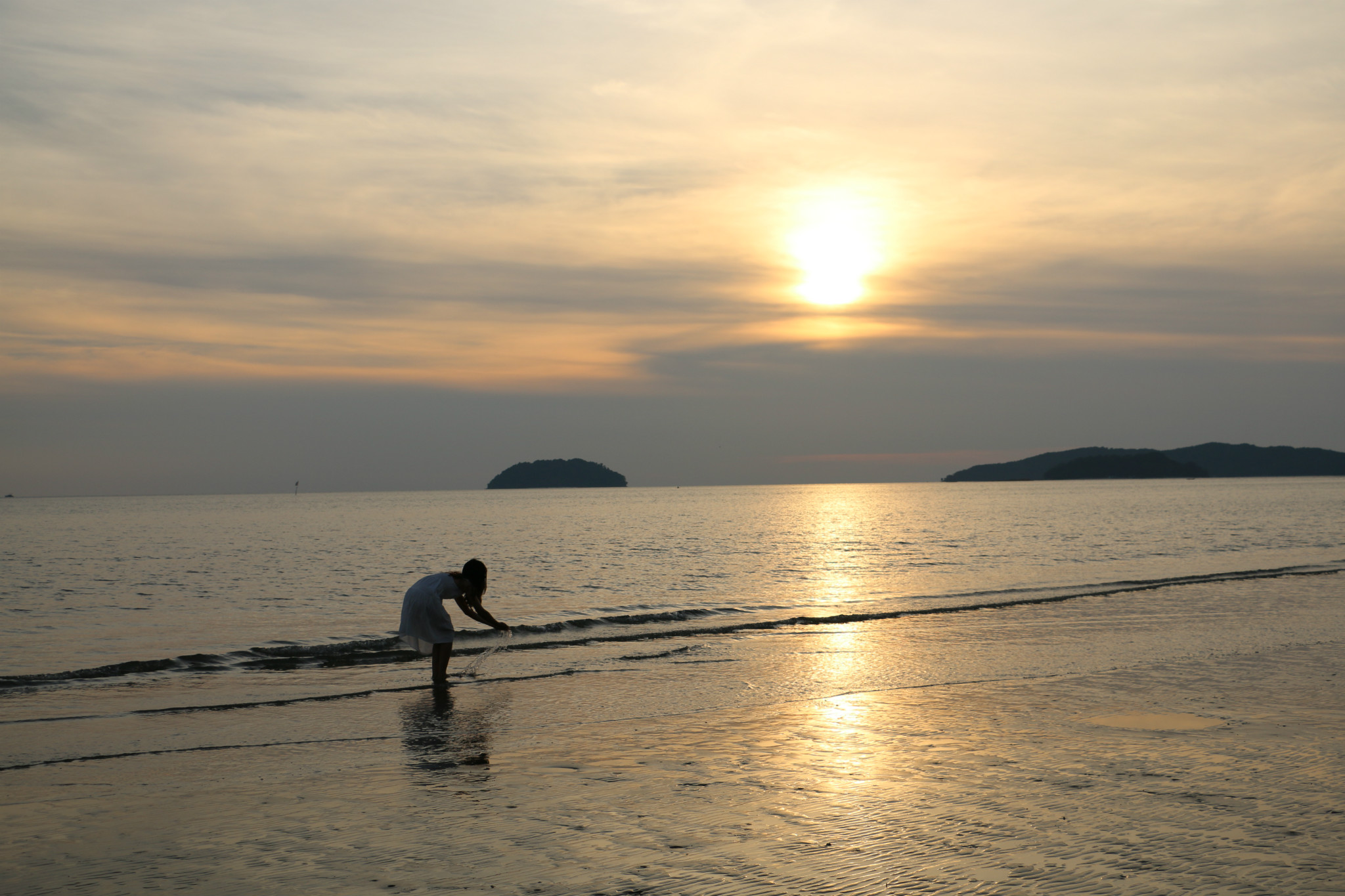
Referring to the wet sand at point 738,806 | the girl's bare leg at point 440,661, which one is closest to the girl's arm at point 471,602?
the girl's bare leg at point 440,661

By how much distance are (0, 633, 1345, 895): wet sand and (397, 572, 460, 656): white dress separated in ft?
7.42

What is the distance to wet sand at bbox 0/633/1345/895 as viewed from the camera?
5.98 meters

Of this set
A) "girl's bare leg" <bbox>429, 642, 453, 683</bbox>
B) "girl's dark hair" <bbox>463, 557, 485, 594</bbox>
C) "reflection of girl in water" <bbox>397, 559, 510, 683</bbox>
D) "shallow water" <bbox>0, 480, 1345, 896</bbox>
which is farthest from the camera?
"girl's bare leg" <bbox>429, 642, 453, 683</bbox>

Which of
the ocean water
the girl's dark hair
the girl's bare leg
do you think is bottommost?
the ocean water

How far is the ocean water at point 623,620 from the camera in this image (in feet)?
43.9

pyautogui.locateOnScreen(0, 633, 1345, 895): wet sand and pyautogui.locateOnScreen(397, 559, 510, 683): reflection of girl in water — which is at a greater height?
pyautogui.locateOnScreen(397, 559, 510, 683): reflection of girl in water

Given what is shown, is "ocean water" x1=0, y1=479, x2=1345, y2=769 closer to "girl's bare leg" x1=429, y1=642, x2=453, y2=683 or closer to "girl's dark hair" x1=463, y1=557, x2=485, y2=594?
"girl's bare leg" x1=429, y1=642, x2=453, y2=683

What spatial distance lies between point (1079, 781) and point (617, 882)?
4350 millimetres

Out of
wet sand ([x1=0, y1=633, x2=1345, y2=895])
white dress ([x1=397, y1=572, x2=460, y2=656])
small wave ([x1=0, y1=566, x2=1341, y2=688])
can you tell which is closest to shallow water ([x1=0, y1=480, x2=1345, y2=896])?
A: wet sand ([x1=0, y1=633, x2=1345, y2=895])

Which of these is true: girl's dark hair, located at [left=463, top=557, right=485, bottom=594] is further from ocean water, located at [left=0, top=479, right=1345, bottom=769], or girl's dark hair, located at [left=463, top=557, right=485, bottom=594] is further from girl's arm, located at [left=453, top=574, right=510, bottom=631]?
ocean water, located at [left=0, top=479, right=1345, bottom=769]

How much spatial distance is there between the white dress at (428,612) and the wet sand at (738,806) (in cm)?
226

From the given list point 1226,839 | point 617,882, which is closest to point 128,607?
point 617,882

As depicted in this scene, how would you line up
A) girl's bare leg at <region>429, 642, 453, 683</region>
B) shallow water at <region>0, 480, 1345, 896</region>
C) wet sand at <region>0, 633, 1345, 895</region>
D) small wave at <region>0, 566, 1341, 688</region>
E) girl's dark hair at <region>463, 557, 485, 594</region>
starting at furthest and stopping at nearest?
small wave at <region>0, 566, 1341, 688</region>
girl's bare leg at <region>429, 642, 453, 683</region>
girl's dark hair at <region>463, 557, 485, 594</region>
shallow water at <region>0, 480, 1345, 896</region>
wet sand at <region>0, 633, 1345, 895</region>

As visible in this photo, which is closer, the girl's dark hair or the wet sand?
the wet sand
